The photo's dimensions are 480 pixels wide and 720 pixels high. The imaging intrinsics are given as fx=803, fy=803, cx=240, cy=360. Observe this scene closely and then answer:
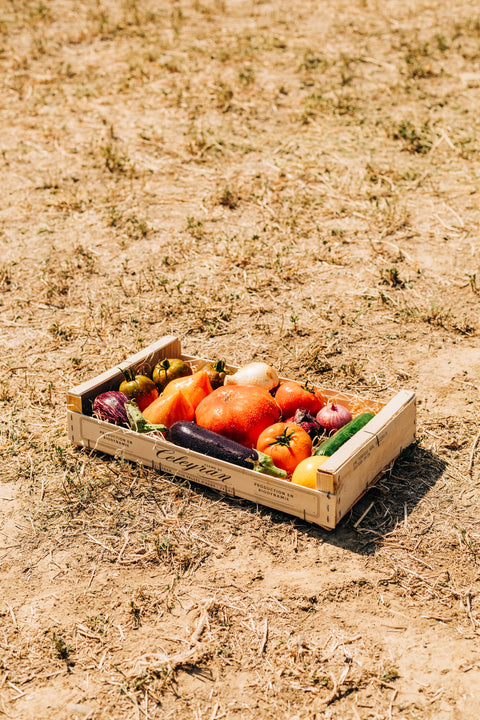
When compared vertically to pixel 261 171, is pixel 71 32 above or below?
above

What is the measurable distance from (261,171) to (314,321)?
3.09 metres

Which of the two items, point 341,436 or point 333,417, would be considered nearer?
point 341,436

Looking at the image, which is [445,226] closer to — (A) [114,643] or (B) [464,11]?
(A) [114,643]

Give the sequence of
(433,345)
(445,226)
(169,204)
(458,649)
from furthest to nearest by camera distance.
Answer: (169,204) < (445,226) < (433,345) < (458,649)

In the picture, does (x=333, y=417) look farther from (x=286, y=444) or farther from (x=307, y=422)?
(x=286, y=444)

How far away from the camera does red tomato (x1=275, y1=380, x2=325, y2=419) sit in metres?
4.82

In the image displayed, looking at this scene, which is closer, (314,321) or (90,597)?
(90,597)

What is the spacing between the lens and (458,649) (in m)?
3.51

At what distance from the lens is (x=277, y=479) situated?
4.19m

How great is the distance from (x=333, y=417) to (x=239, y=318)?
200 cm

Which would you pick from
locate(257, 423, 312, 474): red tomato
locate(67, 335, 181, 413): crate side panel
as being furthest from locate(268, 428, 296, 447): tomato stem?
locate(67, 335, 181, 413): crate side panel

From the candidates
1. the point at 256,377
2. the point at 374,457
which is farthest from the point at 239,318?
the point at 374,457

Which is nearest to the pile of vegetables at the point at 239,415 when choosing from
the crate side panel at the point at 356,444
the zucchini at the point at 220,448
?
the zucchini at the point at 220,448

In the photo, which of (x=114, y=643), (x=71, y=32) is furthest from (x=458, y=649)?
(x=71, y=32)
